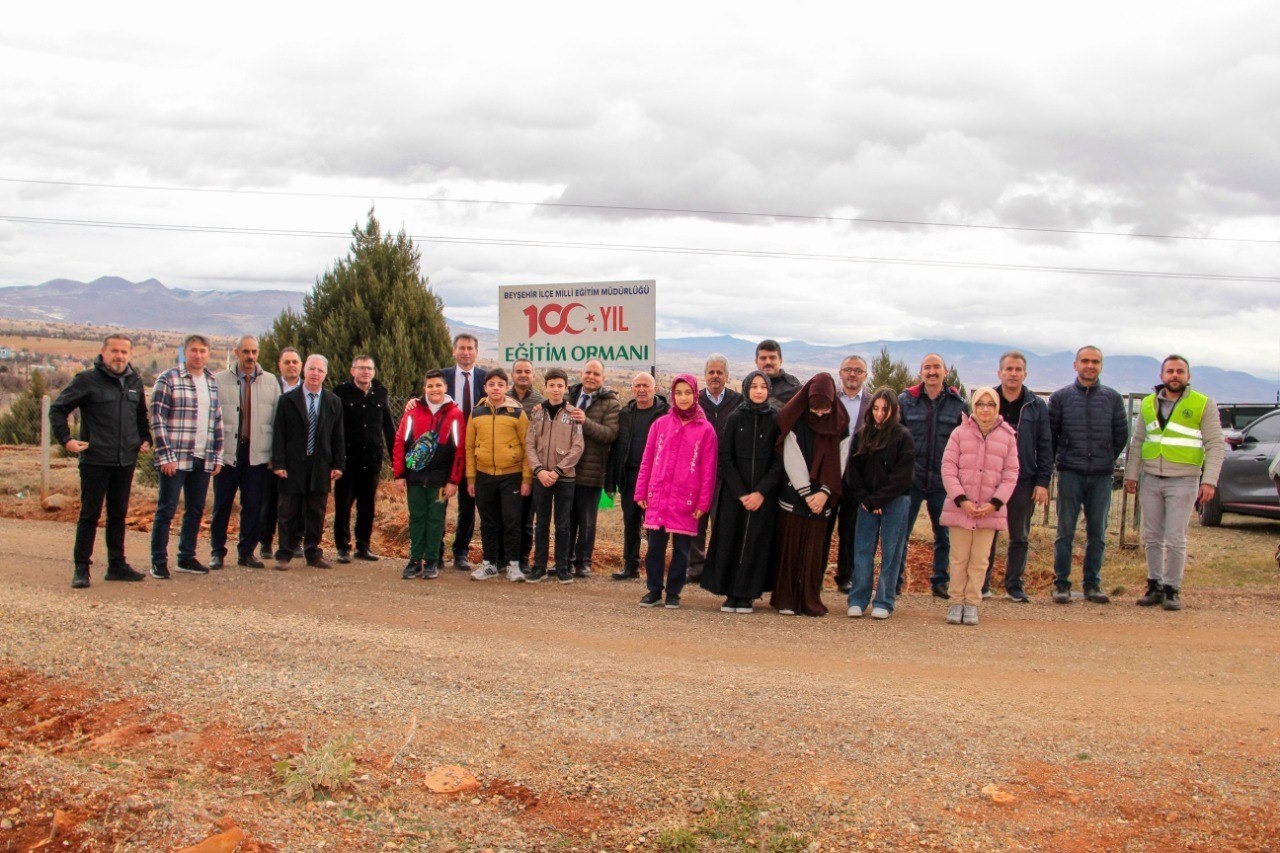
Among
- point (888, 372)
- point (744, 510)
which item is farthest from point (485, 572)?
point (888, 372)

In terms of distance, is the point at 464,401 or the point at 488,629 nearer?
the point at 488,629

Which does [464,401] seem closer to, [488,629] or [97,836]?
[488,629]

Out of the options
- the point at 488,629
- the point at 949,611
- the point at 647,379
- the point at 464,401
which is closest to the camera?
the point at 488,629

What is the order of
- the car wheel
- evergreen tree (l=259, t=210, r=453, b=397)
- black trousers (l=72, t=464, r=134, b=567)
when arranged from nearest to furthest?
black trousers (l=72, t=464, r=134, b=567)
the car wheel
evergreen tree (l=259, t=210, r=453, b=397)

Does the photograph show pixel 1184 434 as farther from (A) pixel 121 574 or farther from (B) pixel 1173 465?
(A) pixel 121 574

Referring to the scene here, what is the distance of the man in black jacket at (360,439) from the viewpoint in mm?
11094

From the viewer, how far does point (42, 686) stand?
6.48 meters

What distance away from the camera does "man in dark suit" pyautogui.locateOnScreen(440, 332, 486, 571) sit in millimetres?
11250

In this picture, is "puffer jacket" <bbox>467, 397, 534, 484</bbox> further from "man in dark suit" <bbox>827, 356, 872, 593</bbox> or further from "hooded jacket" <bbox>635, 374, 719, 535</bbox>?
"man in dark suit" <bbox>827, 356, 872, 593</bbox>

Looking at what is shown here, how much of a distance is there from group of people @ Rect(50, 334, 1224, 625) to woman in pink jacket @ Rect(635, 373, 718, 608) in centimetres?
2

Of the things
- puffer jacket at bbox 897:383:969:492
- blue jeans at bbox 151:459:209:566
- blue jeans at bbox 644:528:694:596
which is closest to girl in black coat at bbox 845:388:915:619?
puffer jacket at bbox 897:383:969:492

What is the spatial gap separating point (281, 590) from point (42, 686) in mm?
3036

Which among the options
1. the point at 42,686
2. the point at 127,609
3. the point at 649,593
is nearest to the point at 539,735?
the point at 42,686

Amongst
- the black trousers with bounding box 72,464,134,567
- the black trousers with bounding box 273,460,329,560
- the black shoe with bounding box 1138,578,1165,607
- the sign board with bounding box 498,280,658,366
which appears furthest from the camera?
the sign board with bounding box 498,280,658,366
